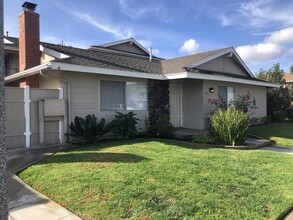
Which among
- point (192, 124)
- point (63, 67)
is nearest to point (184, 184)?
point (63, 67)

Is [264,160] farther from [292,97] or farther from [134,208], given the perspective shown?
[292,97]

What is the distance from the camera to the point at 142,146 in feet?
26.2

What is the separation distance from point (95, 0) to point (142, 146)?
6.40m

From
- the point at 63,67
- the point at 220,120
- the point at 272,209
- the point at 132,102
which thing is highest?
the point at 63,67

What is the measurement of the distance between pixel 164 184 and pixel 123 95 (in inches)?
254

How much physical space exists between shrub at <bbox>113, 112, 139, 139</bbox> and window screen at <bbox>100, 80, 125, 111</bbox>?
1.95ft

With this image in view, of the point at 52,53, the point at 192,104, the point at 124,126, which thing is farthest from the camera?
the point at 192,104

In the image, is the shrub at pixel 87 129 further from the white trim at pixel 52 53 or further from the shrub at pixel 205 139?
the shrub at pixel 205 139

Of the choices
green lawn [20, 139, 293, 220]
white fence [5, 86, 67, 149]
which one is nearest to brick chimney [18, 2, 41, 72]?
white fence [5, 86, 67, 149]

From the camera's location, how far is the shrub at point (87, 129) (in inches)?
347

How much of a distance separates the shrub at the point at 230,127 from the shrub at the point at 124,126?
→ 307 cm

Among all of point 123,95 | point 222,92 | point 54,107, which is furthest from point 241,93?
point 54,107

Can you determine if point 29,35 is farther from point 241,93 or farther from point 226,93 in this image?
point 241,93

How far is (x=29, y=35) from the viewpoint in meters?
10.2
